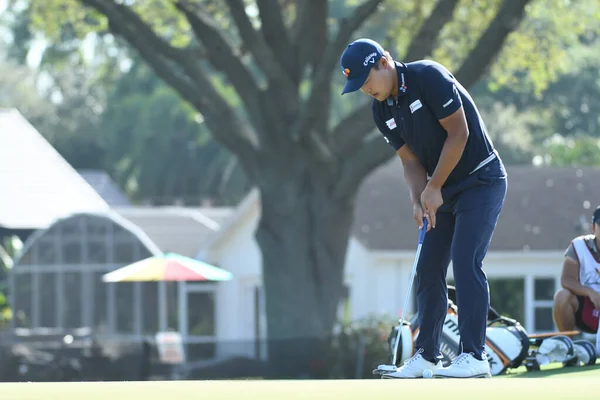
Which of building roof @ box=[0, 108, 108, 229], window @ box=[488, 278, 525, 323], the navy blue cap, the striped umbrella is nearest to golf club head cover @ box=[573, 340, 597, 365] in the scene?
the navy blue cap

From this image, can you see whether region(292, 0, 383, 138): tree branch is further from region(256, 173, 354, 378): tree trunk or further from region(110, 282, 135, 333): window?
region(110, 282, 135, 333): window

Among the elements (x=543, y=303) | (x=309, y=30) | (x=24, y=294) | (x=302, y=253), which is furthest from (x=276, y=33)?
(x=543, y=303)

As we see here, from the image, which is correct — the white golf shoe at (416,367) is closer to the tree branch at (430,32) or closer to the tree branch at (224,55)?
the tree branch at (430,32)

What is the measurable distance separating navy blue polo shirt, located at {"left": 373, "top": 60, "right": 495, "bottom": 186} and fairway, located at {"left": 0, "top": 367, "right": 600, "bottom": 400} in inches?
76.1

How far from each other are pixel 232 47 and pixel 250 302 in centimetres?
1276

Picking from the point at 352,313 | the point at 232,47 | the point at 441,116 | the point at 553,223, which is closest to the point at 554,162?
the point at 553,223

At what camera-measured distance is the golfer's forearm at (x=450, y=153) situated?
573cm

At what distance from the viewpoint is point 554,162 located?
1815 inches

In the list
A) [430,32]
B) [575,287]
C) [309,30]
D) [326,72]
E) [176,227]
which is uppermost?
[309,30]

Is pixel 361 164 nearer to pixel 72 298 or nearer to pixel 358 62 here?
pixel 72 298

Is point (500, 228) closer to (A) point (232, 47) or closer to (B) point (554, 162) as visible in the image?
(A) point (232, 47)

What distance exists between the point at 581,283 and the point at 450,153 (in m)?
3.34

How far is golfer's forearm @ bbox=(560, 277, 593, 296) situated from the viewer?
8609 mm

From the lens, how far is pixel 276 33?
20.1 m
